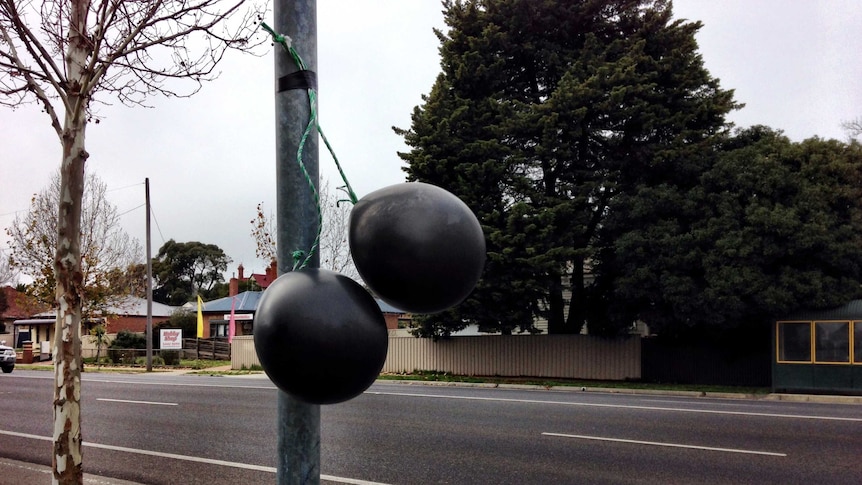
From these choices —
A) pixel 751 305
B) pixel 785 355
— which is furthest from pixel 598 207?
pixel 785 355

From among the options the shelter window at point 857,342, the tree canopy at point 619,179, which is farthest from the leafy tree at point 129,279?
the shelter window at point 857,342

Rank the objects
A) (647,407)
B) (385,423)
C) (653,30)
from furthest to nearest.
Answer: (653,30), (647,407), (385,423)

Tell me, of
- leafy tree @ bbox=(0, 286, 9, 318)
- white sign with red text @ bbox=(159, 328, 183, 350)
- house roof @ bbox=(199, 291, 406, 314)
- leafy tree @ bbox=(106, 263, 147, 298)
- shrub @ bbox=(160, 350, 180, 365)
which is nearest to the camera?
white sign with red text @ bbox=(159, 328, 183, 350)

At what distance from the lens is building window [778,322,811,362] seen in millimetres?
17969

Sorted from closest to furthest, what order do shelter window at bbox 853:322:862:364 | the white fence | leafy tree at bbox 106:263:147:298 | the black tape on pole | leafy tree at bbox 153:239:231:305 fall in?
1. the black tape on pole
2. shelter window at bbox 853:322:862:364
3. the white fence
4. leafy tree at bbox 106:263:147:298
5. leafy tree at bbox 153:239:231:305

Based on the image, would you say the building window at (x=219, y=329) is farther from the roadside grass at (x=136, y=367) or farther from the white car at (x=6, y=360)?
the white car at (x=6, y=360)

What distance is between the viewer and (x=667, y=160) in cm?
2067

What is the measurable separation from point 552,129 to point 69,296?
18.4 m

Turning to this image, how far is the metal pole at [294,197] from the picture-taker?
1.84 meters

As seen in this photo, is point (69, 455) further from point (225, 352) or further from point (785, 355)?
point (225, 352)

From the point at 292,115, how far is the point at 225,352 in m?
36.1

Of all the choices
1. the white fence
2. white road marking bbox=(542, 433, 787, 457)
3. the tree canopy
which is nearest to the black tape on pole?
white road marking bbox=(542, 433, 787, 457)

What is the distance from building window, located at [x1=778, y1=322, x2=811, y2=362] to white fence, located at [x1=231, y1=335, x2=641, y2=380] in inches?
180

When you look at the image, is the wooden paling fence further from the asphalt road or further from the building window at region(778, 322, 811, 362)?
the building window at region(778, 322, 811, 362)
